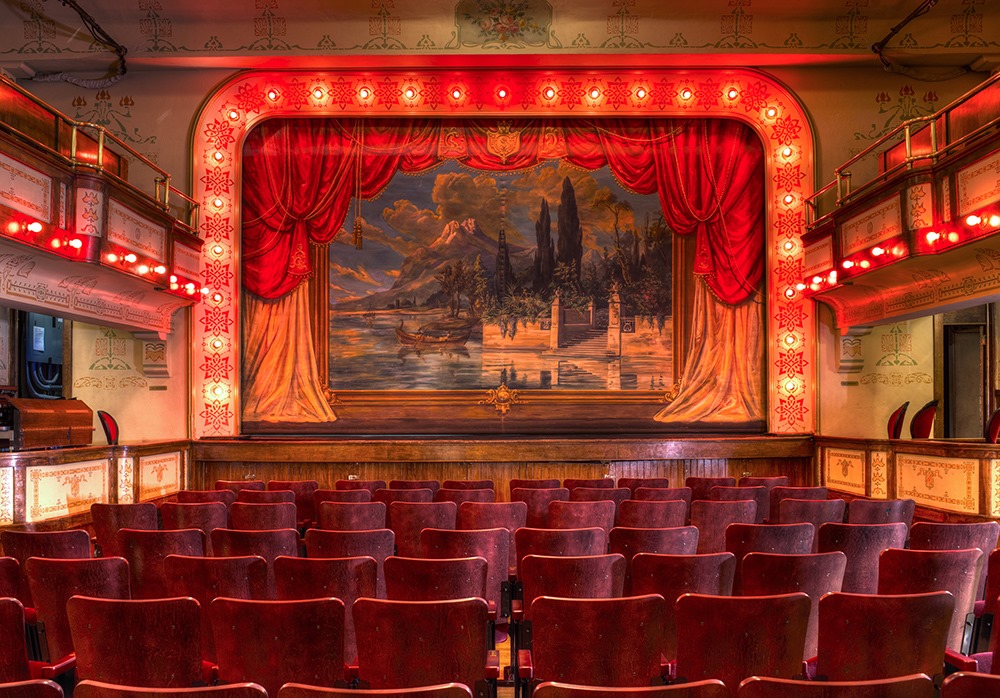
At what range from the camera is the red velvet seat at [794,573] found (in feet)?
10.5

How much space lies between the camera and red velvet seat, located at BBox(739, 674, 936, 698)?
5.86 feet

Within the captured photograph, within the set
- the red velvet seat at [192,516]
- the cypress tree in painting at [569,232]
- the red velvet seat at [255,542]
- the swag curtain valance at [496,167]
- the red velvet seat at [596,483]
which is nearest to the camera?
the red velvet seat at [255,542]

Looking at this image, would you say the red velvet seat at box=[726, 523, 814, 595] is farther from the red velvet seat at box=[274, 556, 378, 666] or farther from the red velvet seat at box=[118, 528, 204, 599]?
the red velvet seat at box=[118, 528, 204, 599]

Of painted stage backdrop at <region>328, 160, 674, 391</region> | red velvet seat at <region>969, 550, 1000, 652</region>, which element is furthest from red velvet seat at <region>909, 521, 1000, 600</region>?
painted stage backdrop at <region>328, 160, 674, 391</region>

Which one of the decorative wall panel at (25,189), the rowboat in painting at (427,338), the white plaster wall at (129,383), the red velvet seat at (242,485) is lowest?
the red velvet seat at (242,485)

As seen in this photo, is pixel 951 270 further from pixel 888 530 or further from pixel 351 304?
pixel 351 304

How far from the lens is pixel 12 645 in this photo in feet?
8.50

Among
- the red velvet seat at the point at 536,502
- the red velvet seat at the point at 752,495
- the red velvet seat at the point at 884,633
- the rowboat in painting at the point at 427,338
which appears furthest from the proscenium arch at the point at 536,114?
the red velvet seat at the point at 884,633

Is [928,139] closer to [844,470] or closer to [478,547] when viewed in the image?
[844,470]

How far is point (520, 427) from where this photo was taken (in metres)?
10.4

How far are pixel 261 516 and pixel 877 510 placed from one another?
12.9 ft

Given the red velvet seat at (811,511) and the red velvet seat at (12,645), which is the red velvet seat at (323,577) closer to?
the red velvet seat at (12,645)

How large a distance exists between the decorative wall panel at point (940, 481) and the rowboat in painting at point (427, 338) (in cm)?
545

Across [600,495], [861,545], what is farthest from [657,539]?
[600,495]
